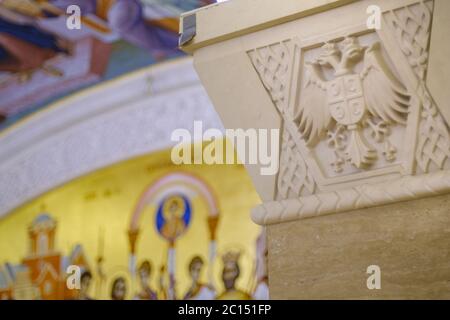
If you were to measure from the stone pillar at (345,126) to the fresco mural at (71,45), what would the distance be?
6078 millimetres

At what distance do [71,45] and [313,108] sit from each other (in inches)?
305

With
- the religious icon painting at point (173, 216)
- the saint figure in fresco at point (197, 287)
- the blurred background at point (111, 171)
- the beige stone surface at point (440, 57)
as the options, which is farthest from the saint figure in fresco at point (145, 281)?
the beige stone surface at point (440, 57)

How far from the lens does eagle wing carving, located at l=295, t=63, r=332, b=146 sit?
2.48 metres

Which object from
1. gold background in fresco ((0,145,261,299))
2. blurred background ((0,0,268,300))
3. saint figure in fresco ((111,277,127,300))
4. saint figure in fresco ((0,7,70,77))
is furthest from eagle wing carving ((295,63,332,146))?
saint figure in fresco ((0,7,70,77))

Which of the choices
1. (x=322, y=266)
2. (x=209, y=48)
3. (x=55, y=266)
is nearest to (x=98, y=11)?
(x=55, y=266)

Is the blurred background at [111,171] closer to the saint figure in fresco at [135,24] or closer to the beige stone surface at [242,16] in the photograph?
the saint figure in fresco at [135,24]

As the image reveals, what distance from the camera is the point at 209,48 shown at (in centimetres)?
272

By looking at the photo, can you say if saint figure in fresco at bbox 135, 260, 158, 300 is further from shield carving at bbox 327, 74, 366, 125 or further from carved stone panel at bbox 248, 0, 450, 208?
shield carving at bbox 327, 74, 366, 125

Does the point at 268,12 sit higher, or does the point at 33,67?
the point at 33,67
